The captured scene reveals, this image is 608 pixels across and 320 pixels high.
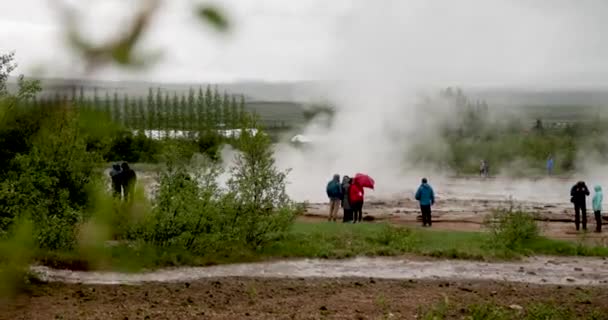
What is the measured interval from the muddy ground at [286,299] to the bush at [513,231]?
153 inches

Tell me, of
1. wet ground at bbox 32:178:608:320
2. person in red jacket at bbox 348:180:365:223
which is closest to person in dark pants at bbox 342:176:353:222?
person in red jacket at bbox 348:180:365:223

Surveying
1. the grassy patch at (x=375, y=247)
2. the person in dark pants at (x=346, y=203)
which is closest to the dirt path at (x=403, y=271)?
the grassy patch at (x=375, y=247)

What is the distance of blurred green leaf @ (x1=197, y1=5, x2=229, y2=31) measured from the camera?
2184mm

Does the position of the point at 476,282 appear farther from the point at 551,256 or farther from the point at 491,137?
the point at 491,137

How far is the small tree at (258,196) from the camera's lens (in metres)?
17.8

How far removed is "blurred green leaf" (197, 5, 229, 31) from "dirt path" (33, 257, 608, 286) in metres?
12.1

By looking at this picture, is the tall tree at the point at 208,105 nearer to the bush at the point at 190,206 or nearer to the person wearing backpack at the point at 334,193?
the bush at the point at 190,206

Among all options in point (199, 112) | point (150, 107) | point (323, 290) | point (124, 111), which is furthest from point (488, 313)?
point (199, 112)

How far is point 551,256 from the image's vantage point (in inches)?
720

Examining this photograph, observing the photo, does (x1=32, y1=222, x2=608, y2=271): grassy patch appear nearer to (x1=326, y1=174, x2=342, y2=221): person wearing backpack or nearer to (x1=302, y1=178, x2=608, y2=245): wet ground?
(x1=302, y1=178, x2=608, y2=245): wet ground

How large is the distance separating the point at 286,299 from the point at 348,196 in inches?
398

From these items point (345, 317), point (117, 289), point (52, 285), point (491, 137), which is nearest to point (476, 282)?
point (345, 317)

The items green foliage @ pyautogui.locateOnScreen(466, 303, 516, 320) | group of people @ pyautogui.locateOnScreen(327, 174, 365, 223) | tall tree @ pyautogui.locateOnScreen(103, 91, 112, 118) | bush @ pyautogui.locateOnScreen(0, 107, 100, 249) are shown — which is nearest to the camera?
tall tree @ pyautogui.locateOnScreen(103, 91, 112, 118)

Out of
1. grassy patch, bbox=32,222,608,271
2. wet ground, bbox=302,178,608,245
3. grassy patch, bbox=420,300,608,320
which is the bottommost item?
grassy patch, bbox=420,300,608,320
